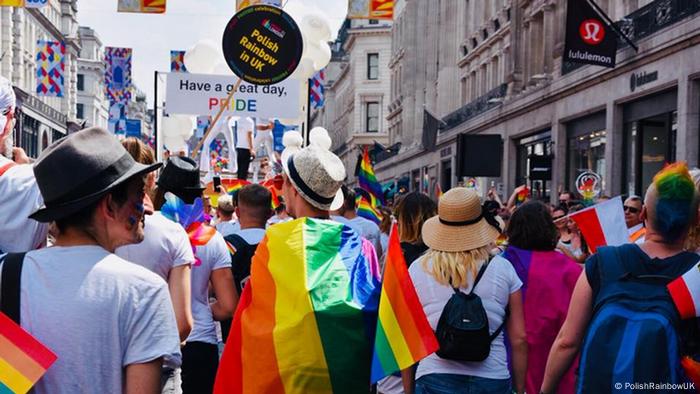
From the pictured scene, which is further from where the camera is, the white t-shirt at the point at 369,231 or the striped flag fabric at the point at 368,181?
the striped flag fabric at the point at 368,181

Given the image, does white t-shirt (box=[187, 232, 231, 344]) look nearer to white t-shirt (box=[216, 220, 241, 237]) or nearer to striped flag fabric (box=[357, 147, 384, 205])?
white t-shirt (box=[216, 220, 241, 237])

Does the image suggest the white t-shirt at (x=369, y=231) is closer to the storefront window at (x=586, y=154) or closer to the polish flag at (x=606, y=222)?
the polish flag at (x=606, y=222)

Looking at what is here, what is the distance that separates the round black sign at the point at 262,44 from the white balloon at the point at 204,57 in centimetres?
373

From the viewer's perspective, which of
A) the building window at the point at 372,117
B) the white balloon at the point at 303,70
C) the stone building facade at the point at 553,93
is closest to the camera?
the white balloon at the point at 303,70

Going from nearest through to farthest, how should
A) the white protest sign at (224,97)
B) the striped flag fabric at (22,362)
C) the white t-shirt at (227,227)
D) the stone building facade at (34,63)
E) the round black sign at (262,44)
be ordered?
the striped flag fabric at (22,362) → the white t-shirt at (227,227) → the round black sign at (262,44) → the white protest sign at (224,97) → the stone building facade at (34,63)

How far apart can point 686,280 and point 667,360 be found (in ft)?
1.05

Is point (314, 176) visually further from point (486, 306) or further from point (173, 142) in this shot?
point (173, 142)

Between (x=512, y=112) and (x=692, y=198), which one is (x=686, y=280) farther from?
(x=512, y=112)

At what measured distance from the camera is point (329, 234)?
419cm

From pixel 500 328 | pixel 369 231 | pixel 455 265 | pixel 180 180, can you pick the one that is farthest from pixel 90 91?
pixel 500 328

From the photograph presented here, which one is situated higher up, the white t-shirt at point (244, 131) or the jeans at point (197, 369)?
the white t-shirt at point (244, 131)

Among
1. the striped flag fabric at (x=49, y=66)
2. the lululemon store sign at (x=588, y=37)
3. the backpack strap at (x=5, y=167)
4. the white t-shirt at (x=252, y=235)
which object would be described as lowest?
the white t-shirt at (x=252, y=235)

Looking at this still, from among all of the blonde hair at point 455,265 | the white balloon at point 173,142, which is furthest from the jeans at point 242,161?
the blonde hair at point 455,265

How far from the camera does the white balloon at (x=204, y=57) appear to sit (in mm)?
15930
